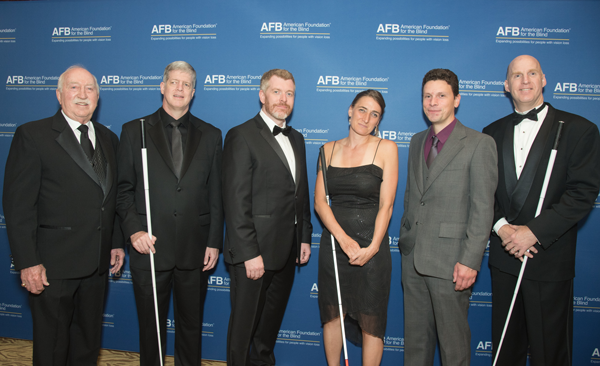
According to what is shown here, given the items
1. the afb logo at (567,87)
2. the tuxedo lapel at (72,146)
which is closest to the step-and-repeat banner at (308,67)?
the afb logo at (567,87)

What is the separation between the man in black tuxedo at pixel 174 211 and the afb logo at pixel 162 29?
1014 millimetres

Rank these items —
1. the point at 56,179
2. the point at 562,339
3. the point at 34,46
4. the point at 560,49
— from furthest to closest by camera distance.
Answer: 1. the point at 34,46
2. the point at 560,49
3. the point at 562,339
4. the point at 56,179

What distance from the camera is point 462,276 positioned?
1.97 m

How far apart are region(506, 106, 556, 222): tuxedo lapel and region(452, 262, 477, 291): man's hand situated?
567 mm

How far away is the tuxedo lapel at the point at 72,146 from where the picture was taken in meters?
2.03

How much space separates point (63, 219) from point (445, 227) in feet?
7.68

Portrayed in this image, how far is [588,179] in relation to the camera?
2059 millimetres

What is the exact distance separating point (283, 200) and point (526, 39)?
253 centimetres

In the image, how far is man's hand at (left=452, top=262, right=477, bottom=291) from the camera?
196 cm

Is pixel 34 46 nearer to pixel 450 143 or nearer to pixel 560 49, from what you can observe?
pixel 450 143

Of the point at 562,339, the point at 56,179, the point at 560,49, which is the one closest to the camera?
the point at 56,179

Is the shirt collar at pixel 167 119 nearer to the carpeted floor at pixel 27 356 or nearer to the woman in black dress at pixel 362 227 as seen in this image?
the woman in black dress at pixel 362 227

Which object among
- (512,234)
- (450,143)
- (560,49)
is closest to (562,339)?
(512,234)

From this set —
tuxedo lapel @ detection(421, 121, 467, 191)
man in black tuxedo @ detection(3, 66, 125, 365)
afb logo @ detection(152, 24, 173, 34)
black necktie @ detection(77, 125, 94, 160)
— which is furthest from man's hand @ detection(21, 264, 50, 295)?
tuxedo lapel @ detection(421, 121, 467, 191)
